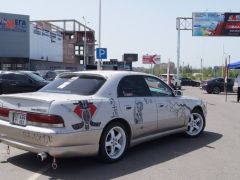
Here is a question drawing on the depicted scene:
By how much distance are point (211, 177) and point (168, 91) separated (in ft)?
8.91

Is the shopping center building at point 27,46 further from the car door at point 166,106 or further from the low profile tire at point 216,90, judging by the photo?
the car door at point 166,106

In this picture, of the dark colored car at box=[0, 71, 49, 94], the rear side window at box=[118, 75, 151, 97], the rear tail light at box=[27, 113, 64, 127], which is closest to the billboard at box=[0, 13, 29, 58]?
the dark colored car at box=[0, 71, 49, 94]

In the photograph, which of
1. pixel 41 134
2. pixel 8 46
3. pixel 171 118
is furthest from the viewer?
pixel 8 46

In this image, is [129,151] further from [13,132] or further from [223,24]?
[223,24]

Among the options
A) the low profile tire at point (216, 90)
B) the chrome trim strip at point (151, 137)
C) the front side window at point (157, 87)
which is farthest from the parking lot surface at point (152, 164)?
the low profile tire at point (216, 90)

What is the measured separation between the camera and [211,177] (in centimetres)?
585

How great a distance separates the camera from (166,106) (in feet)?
25.9

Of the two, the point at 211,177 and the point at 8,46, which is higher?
the point at 8,46

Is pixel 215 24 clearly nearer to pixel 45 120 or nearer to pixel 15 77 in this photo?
pixel 15 77

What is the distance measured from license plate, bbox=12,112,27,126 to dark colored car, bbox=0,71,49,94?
42.2ft

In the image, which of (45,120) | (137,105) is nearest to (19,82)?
(137,105)

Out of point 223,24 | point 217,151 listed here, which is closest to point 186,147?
point 217,151

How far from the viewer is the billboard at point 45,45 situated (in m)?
46.1

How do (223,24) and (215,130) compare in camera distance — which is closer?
(215,130)
